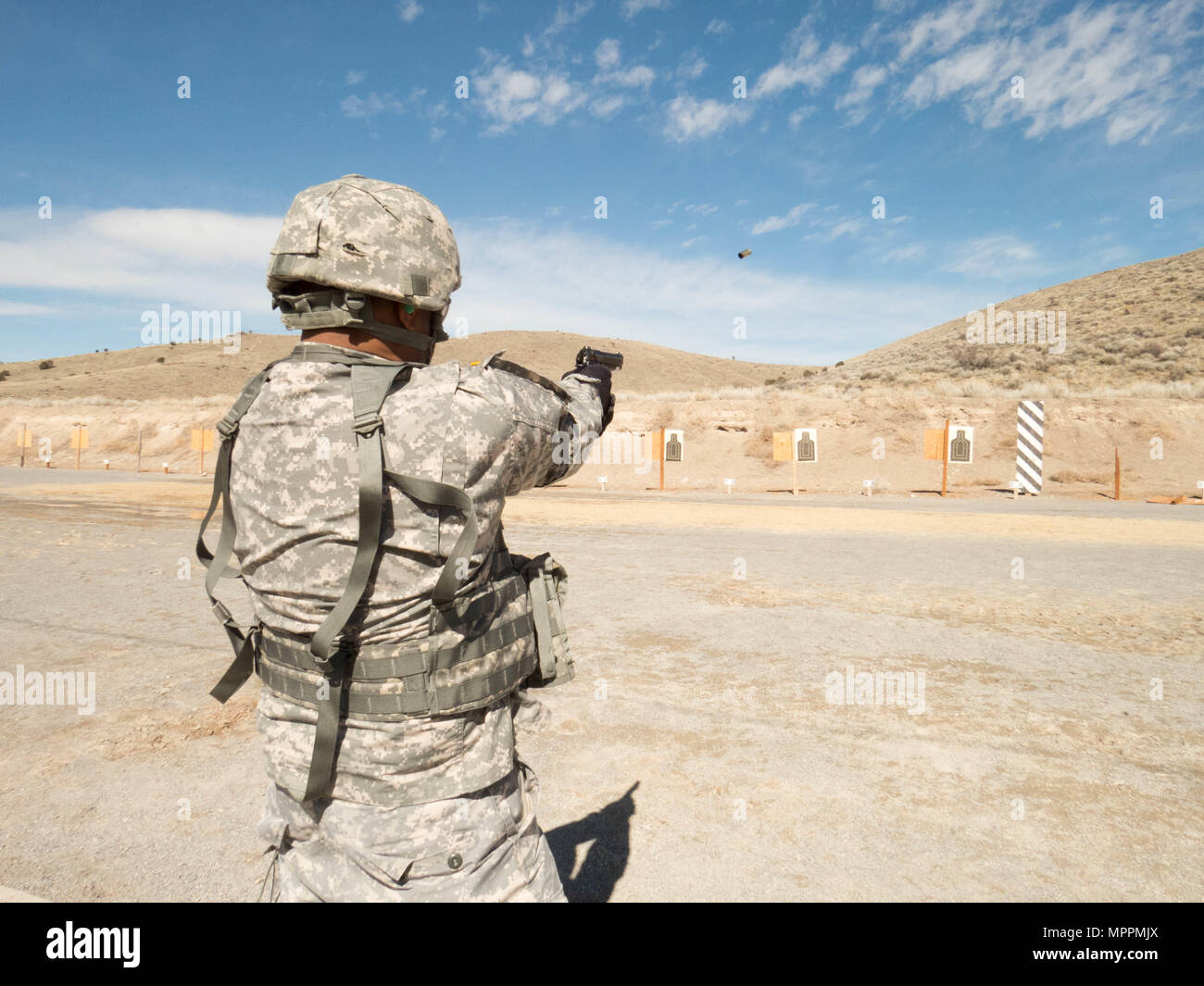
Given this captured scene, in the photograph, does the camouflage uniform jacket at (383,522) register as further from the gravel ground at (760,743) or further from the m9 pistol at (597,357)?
the gravel ground at (760,743)

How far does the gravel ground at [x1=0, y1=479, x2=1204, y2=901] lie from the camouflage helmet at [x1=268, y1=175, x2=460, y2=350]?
2.08m

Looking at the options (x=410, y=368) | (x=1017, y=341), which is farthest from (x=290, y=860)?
(x=1017, y=341)

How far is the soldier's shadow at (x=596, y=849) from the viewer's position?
2.63 meters

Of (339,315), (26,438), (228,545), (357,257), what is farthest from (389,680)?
(26,438)

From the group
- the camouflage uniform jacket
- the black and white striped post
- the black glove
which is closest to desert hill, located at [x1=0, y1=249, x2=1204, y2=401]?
the black and white striped post

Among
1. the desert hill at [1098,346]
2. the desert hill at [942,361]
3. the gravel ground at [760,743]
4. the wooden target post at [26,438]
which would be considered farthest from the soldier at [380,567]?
the wooden target post at [26,438]

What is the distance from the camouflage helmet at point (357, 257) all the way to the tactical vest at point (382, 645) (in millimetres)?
135

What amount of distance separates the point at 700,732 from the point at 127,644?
433cm

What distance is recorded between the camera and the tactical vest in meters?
1.49

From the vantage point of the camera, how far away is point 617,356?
7.96 ft

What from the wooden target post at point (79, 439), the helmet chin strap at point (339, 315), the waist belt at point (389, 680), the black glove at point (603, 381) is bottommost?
the waist belt at point (389, 680)

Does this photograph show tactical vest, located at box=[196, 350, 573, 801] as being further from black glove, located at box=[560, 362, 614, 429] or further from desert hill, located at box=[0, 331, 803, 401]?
desert hill, located at box=[0, 331, 803, 401]

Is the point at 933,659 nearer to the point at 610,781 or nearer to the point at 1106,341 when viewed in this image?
the point at 610,781

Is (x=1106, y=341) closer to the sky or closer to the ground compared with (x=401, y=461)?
closer to the sky
